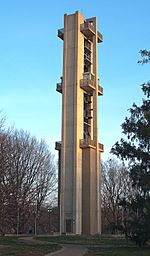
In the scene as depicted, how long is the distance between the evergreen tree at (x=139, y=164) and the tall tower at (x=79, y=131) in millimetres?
25952

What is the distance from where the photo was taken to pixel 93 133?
64875 mm

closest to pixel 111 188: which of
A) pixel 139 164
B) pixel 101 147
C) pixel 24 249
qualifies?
pixel 101 147

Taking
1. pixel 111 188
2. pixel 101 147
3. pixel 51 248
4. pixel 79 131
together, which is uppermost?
pixel 79 131

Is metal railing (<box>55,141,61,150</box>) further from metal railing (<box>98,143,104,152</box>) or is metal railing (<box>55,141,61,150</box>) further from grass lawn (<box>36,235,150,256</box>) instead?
grass lawn (<box>36,235,150,256</box>)

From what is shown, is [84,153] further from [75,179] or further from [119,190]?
[119,190]

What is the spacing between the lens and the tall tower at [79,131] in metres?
59.8

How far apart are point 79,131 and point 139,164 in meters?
30.5

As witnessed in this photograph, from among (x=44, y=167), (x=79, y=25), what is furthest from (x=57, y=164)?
(x=79, y=25)

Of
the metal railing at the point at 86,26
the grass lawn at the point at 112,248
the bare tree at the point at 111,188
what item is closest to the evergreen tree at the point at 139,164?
the grass lawn at the point at 112,248

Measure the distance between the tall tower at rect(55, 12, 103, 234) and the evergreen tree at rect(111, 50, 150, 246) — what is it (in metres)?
26.0

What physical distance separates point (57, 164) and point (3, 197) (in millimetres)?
27572

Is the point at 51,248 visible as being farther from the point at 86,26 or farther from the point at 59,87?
the point at 86,26

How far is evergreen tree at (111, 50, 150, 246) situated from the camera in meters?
30.6

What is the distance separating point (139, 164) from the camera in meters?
32.4
